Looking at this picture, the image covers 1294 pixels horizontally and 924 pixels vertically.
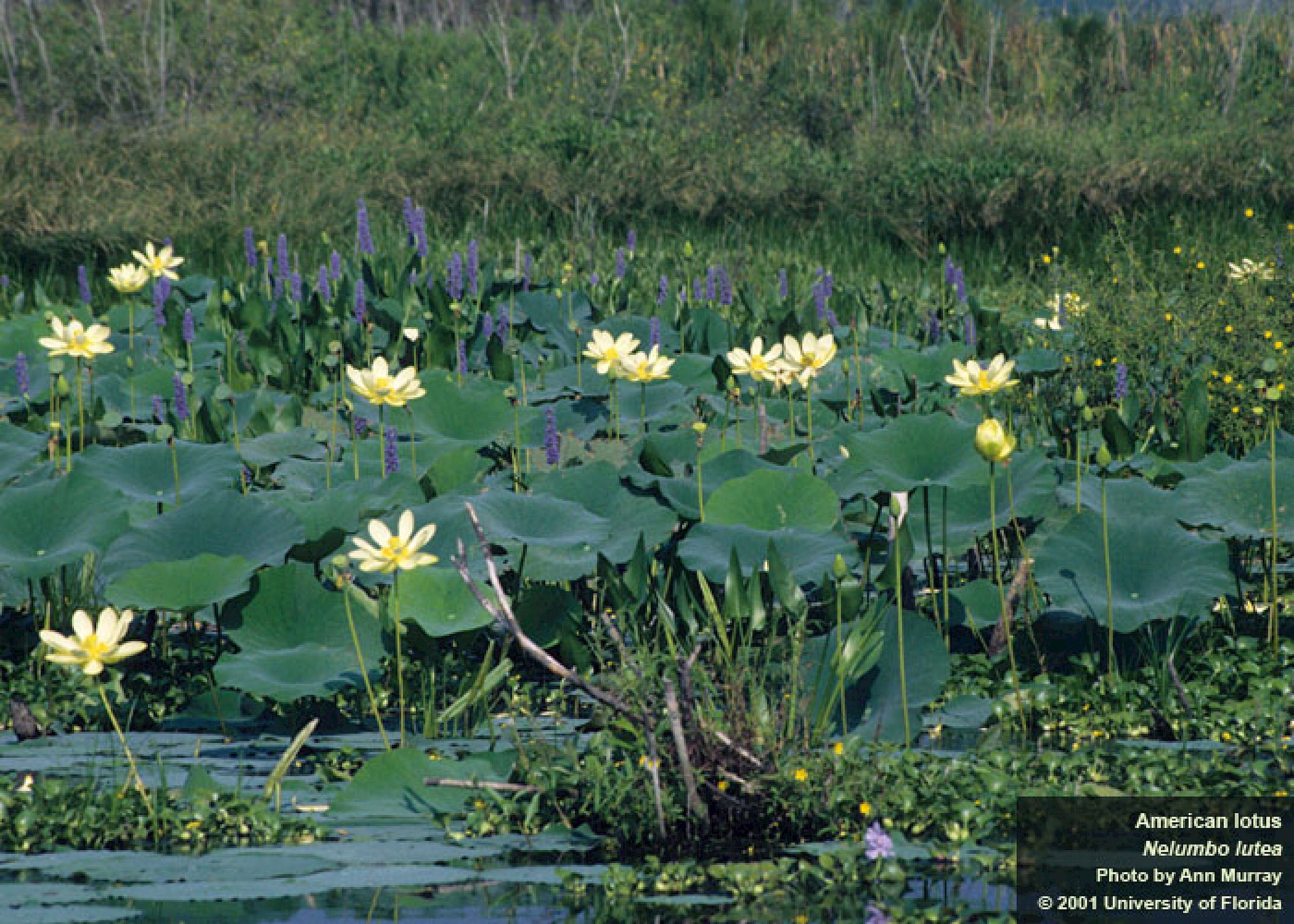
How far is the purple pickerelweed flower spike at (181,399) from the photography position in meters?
4.56

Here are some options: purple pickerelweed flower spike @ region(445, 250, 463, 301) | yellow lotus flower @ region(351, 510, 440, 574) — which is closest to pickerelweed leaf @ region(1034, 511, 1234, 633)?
yellow lotus flower @ region(351, 510, 440, 574)

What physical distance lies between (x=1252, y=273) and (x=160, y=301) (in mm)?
4473

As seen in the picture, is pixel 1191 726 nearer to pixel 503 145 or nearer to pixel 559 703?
pixel 559 703

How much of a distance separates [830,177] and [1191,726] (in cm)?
805

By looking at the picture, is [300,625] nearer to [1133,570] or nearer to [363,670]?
[363,670]

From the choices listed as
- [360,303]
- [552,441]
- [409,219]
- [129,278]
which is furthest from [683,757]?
[409,219]

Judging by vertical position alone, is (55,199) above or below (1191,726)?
above

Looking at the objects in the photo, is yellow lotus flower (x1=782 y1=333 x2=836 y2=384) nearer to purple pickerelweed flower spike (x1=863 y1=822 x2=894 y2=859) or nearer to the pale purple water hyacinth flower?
purple pickerelweed flower spike (x1=863 y1=822 x2=894 y2=859)

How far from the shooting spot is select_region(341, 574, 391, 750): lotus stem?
9.14ft

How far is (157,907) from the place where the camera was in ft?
7.04

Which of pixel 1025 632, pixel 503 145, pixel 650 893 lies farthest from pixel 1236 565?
pixel 503 145

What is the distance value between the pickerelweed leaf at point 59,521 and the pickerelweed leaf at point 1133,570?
2101 mm

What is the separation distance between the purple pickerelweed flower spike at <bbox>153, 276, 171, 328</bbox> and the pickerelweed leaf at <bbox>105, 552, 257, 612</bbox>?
10.7 ft

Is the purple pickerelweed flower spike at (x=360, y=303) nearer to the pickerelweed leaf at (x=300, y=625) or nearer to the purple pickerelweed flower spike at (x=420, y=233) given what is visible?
the purple pickerelweed flower spike at (x=420, y=233)
